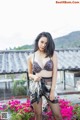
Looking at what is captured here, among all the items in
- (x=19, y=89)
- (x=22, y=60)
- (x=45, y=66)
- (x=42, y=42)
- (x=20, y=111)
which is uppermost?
(x=42, y=42)

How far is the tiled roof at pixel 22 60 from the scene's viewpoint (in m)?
6.56

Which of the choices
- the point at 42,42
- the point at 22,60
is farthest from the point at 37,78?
the point at 22,60

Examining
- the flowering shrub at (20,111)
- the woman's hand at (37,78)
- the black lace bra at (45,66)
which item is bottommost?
the flowering shrub at (20,111)

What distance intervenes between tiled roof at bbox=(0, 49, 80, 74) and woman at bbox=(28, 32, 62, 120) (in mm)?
3567

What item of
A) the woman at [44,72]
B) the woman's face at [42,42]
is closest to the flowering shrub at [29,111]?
the woman at [44,72]

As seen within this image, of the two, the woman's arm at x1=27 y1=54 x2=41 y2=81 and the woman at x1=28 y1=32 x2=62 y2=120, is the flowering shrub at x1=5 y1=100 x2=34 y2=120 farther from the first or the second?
the woman's arm at x1=27 y1=54 x2=41 y2=81

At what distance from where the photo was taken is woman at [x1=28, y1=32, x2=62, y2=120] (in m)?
2.66

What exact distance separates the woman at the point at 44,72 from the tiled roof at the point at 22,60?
140 inches

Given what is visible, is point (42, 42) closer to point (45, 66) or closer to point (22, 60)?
point (45, 66)

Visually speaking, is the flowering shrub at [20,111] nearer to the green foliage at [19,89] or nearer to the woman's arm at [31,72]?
the woman's arm at [31,72]

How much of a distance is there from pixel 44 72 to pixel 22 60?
5348 millimetres

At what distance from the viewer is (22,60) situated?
798cm

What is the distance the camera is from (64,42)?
13.9 metres

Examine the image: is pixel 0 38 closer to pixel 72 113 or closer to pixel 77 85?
pixel 77 85
